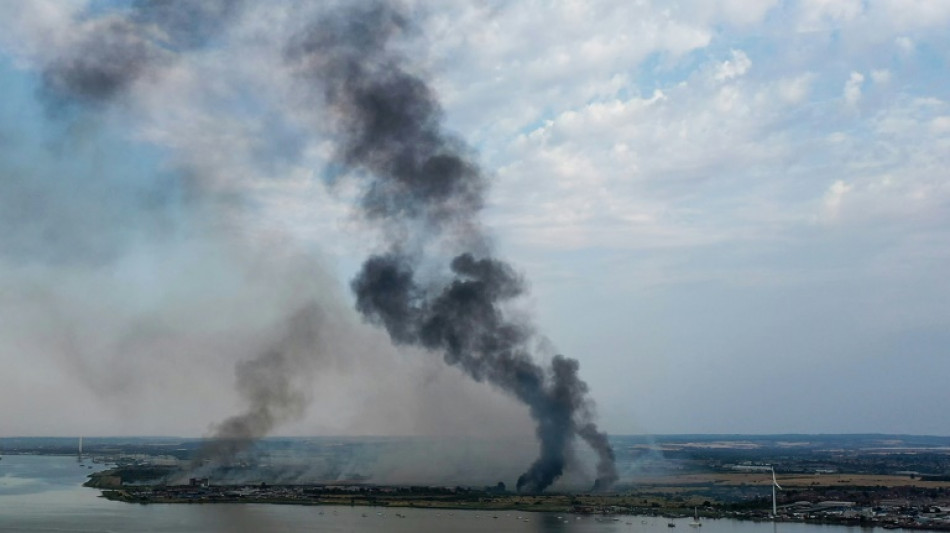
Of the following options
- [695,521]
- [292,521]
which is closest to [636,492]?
[695,521]

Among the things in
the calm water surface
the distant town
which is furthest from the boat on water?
the calm water surface

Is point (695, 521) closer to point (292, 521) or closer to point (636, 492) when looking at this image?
point (636, 492)

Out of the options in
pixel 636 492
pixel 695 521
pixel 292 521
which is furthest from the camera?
pixel 636 492

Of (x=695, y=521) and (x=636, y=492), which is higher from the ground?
(x=636, y=492)

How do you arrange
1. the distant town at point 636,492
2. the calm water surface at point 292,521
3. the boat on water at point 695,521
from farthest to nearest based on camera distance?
the distant town at point 636,492 < the boat on water at point 695,521 < the calm water surface at point 292,521

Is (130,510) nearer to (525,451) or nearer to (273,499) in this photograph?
(273,499)

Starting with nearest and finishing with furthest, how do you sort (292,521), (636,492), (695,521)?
(695,521)
(292,521)
(636,492)

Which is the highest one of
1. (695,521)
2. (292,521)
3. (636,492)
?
(636,492)

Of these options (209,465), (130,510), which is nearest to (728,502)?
(130,510)

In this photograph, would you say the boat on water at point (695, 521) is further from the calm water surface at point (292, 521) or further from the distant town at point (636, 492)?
the calm water surface at point (292, 521)

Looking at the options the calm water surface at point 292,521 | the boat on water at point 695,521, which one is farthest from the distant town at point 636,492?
the calm water surface at point 292,521
